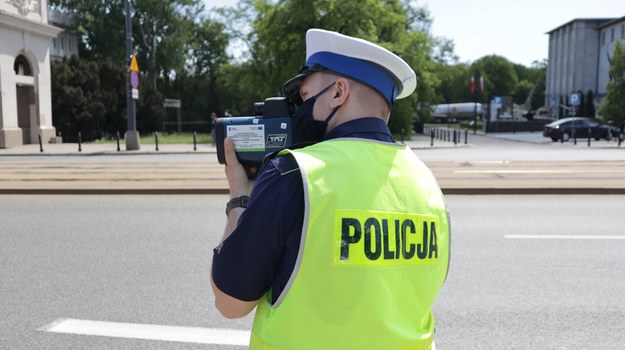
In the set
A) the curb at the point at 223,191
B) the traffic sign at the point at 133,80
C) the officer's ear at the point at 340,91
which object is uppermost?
the traffic sign at the point at 133,80

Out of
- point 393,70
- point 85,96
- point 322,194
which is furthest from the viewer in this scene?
point 85,96

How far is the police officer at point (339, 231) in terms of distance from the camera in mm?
1465

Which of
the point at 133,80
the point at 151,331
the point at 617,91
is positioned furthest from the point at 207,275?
the point at 617,91

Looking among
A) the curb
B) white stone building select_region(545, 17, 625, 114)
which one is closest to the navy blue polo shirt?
the curb

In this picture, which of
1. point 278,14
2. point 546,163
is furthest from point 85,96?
point 546,163

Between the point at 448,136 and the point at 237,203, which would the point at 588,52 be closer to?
the point at 448,136

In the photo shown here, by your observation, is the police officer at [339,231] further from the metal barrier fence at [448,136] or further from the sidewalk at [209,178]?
the metal barrier fence at [448,136]

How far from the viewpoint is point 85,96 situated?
38.8 m

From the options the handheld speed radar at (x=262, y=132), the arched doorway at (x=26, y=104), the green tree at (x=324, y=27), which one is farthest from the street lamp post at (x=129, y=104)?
the handheld speed radar at (x=262, y=132)

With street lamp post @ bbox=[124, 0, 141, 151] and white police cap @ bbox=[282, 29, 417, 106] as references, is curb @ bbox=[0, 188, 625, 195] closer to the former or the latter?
white police cap @ bbox=[282, 29, 417, 106]

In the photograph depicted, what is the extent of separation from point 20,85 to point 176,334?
29376mm

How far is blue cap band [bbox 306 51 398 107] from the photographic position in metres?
1.59

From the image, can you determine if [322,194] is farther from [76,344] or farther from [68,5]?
[68,5]

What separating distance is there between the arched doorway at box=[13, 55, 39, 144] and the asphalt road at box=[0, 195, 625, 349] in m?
23.1
